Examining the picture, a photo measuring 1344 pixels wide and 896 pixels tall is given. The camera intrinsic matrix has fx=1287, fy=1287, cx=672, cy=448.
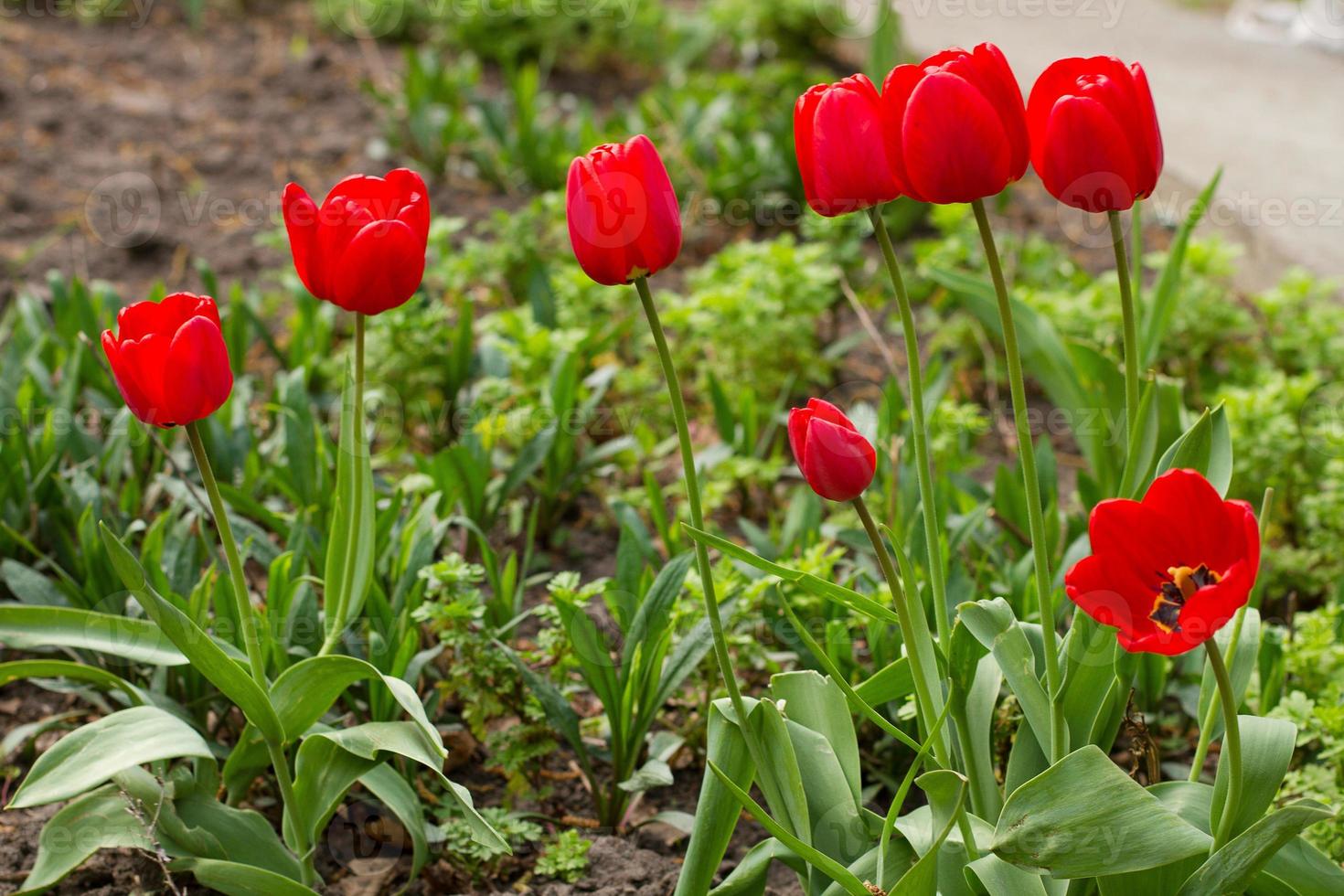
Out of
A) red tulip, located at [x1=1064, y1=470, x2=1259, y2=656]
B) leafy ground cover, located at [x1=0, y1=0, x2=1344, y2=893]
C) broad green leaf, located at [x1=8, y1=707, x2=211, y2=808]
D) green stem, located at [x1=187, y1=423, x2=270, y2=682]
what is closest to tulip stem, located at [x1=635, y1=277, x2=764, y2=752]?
leafy ground cover, located at [x1=0, y1=0, x2=1344, y2=893]

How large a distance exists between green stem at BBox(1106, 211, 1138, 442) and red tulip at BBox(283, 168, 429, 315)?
76cm

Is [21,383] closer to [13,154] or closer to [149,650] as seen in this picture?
[149,650]

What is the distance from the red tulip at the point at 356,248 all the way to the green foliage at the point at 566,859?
788 millimetres

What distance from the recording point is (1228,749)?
1252 mm

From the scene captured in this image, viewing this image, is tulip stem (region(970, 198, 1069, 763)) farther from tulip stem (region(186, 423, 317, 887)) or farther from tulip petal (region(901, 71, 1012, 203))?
tulip stem (region(186, 423, 317, 887))

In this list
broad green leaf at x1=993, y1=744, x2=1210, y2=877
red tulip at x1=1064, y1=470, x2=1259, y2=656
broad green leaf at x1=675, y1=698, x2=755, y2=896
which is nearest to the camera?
red tulip at x1=1064, y1=470, x2=1259, y2=656

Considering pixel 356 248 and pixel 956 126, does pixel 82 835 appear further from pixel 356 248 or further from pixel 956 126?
pixel 956 126

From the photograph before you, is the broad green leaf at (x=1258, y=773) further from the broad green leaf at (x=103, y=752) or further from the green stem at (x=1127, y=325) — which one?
the broad green leaf at (x=103, y=752)

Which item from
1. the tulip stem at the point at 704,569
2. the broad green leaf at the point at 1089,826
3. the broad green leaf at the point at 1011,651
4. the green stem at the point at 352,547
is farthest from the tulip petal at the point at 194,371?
the broad green leaf at the point at 1089,826

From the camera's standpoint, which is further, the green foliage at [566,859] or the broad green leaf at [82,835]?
the green foliage at [566,859]

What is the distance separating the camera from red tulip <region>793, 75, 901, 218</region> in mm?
1290

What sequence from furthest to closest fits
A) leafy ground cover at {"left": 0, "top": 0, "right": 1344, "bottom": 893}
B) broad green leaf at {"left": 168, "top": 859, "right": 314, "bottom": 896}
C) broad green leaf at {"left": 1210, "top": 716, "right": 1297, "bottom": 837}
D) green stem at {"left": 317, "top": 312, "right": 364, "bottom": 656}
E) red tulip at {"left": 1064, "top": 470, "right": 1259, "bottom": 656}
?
1. leafy ground cover at {"left": 0, "top": 0, "right": 1344, "bottom": 893}
2. green stem at {"left": 317, "top": 312, "right": 364, "bottom": 656}
3. broad green leaf at {"left": 168, "top": 859, "right": 314, "bottom": 896}
4. broad green leaf at {"left": 1210, "top": 716, "right": 1297, "bottom": 837}
5. red tulip at {"left": 1064, "top": 470, "right": 1259, "bottom": 656}

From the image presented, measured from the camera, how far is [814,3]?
482 cm

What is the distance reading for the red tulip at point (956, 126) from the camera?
1227 mm
